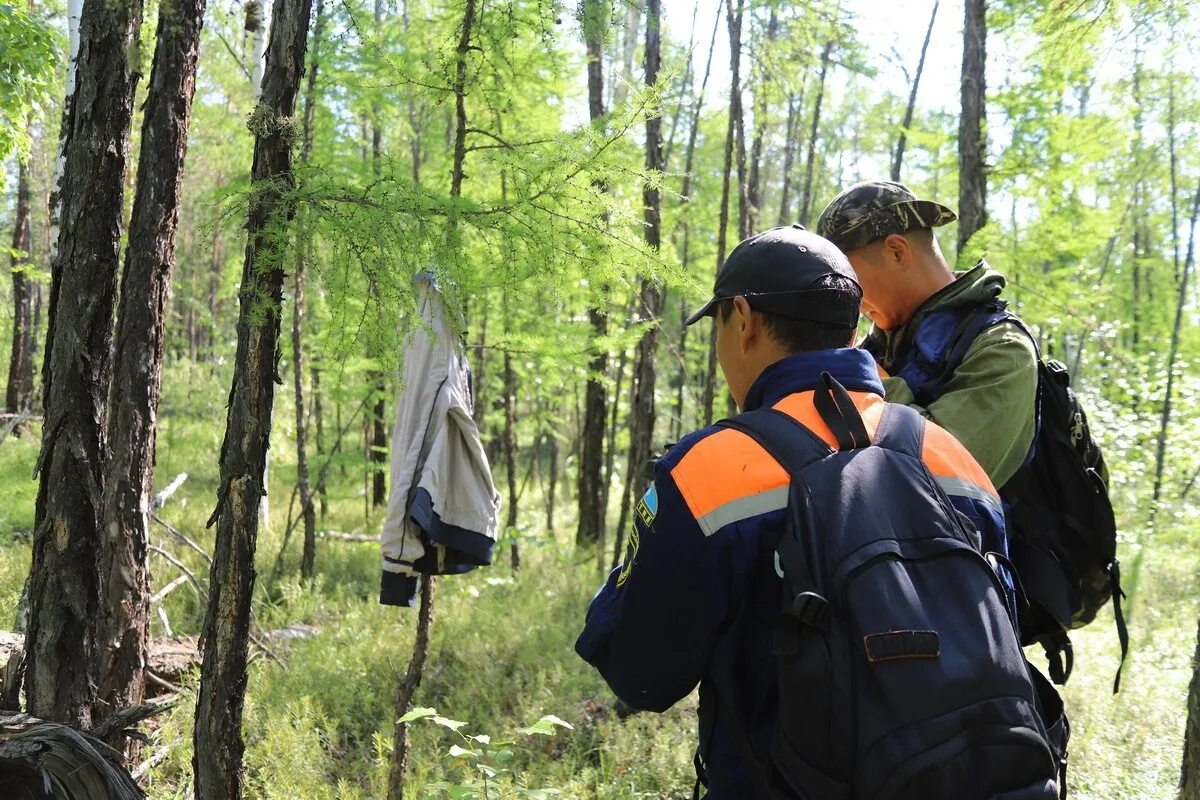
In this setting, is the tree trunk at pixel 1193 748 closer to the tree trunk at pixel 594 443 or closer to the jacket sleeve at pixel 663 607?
the jacket sleeve at pixel 663 607

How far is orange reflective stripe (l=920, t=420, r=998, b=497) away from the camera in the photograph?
1.42 m

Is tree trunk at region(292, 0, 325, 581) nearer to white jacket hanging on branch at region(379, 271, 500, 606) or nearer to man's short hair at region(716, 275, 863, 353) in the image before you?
white jacket hanging on branch at region(379, 271, 500, 606)

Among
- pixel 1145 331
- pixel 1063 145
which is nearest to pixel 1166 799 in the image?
pixel 1063 145

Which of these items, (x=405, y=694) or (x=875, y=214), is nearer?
(x=875, y=214)

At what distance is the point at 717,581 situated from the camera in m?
1.32

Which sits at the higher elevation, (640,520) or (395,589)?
(640,520)

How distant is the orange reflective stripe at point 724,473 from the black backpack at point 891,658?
52 millimetres

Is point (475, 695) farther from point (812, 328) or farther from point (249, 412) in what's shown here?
point (812, 328)

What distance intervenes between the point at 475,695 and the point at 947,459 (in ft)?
15.6

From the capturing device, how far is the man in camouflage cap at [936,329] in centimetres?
207

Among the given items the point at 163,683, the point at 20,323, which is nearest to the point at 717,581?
the point at 163,683

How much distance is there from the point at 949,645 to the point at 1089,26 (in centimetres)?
393

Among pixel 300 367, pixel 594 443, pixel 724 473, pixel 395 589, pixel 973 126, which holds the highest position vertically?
pixel 973 126

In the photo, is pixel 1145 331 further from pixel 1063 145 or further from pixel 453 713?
pixel 453 713
